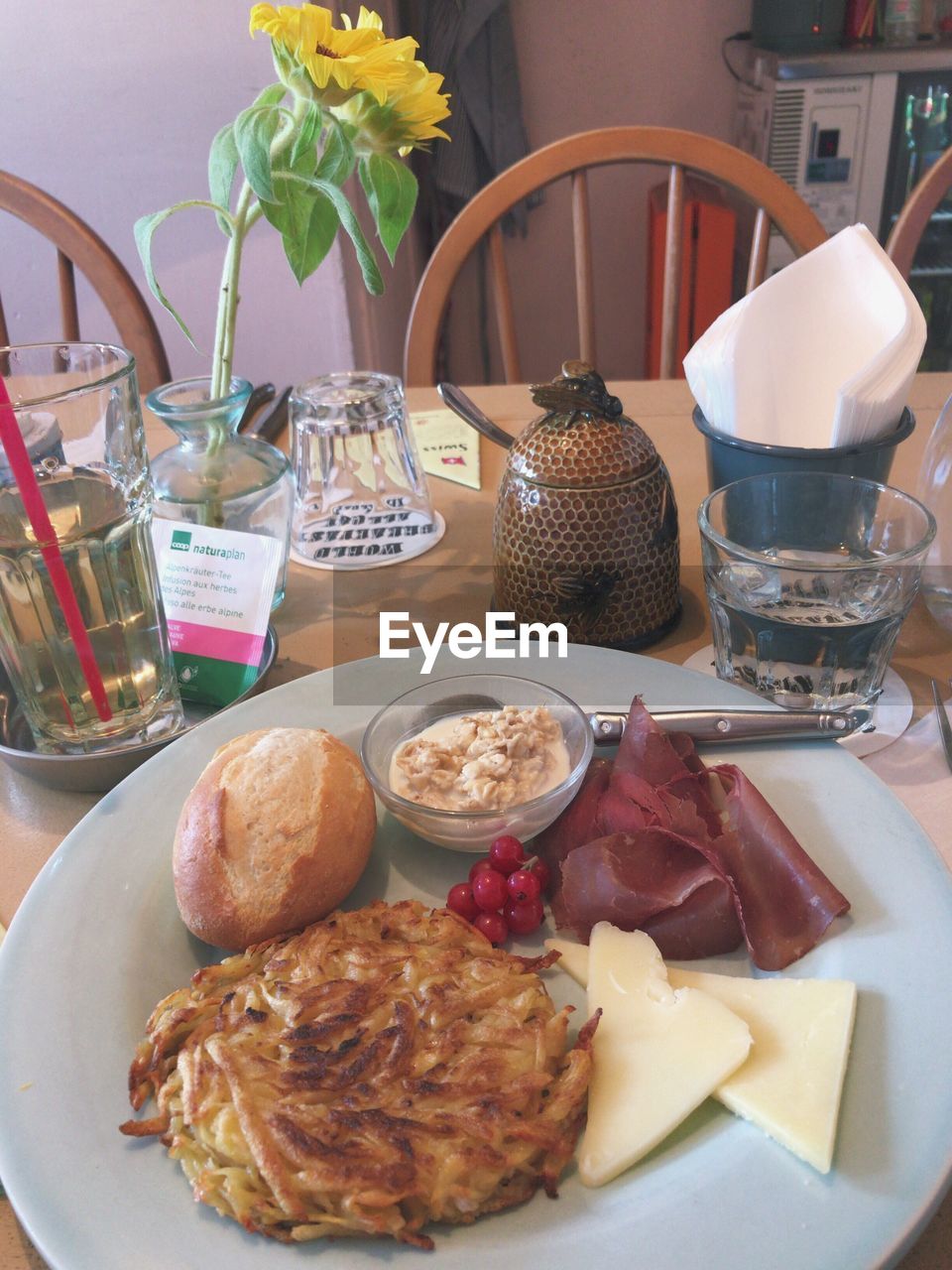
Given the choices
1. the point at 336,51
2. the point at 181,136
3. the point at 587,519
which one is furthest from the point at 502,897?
the point at 181,136

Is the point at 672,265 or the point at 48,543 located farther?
the point at 672,265

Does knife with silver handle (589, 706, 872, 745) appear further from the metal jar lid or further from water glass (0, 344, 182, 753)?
water glass (0, 344, 182, 753)

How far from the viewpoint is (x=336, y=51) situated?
36.2 inches

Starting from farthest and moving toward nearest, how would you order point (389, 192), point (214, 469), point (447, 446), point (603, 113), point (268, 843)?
1. point (603, 113)
2. point (447, 446)
3. point (214, 469)
4. point (389, 192)
5. point (268, 843)

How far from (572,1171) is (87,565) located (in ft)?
2.16

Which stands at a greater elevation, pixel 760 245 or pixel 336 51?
pixel 336 51

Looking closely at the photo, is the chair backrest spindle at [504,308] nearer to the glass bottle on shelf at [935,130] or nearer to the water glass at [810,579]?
the water glass at [810,579]

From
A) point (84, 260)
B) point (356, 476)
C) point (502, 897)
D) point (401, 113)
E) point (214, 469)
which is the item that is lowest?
point (502, 897)

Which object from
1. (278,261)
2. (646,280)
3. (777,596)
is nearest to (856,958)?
(777,596)

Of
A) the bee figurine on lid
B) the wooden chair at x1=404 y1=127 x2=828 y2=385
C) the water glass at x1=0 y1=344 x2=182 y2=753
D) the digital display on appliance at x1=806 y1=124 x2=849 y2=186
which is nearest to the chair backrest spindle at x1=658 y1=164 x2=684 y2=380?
the wooden chair at x1=404 y1=127 x2=828 y2=385

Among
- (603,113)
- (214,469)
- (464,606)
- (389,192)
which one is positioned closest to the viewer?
(389,192)

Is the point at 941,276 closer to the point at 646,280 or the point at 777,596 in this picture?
the point at 646,280

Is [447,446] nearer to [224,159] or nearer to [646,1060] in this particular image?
[224,159]

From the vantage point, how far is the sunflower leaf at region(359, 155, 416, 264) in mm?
989
